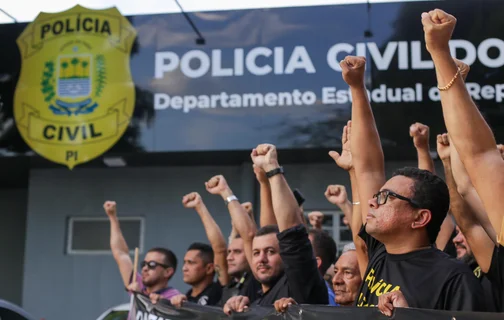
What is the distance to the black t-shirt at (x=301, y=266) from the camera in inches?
156

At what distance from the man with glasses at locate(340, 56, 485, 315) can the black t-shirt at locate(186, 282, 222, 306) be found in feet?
9.11

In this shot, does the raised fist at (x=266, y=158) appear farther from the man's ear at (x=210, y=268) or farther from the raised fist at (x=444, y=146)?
the man's ear at (x=210, y=268)

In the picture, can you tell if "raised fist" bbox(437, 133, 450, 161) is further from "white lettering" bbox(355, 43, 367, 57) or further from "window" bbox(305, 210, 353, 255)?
"window" bbox(305, 210, 353, 255)

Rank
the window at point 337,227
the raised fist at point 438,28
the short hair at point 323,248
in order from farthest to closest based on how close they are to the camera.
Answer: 1. the window at point 337,227
2. the short hair at point 323,248
3. the raised fist at point 438,28

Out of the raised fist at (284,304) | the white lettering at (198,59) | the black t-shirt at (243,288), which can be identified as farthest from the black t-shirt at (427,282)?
the white lettering at (198,59)

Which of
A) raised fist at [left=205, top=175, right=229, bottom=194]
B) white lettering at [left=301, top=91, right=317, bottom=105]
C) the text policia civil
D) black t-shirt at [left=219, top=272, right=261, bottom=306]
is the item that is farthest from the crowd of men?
white lettering at [left=301, top=91, right=317, bottom=105]

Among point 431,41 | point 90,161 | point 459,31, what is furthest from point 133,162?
point 431,41

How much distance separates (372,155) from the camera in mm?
3502

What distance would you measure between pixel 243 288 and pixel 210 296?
73 centimetres

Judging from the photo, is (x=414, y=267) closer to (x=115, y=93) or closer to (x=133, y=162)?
(x=115, y=93)

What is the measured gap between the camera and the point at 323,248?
17.4 ft

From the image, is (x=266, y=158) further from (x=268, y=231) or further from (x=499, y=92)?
(x=499, y=92)

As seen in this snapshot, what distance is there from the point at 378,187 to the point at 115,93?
22.8 feet

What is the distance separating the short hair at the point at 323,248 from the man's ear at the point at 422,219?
7.14 feet
